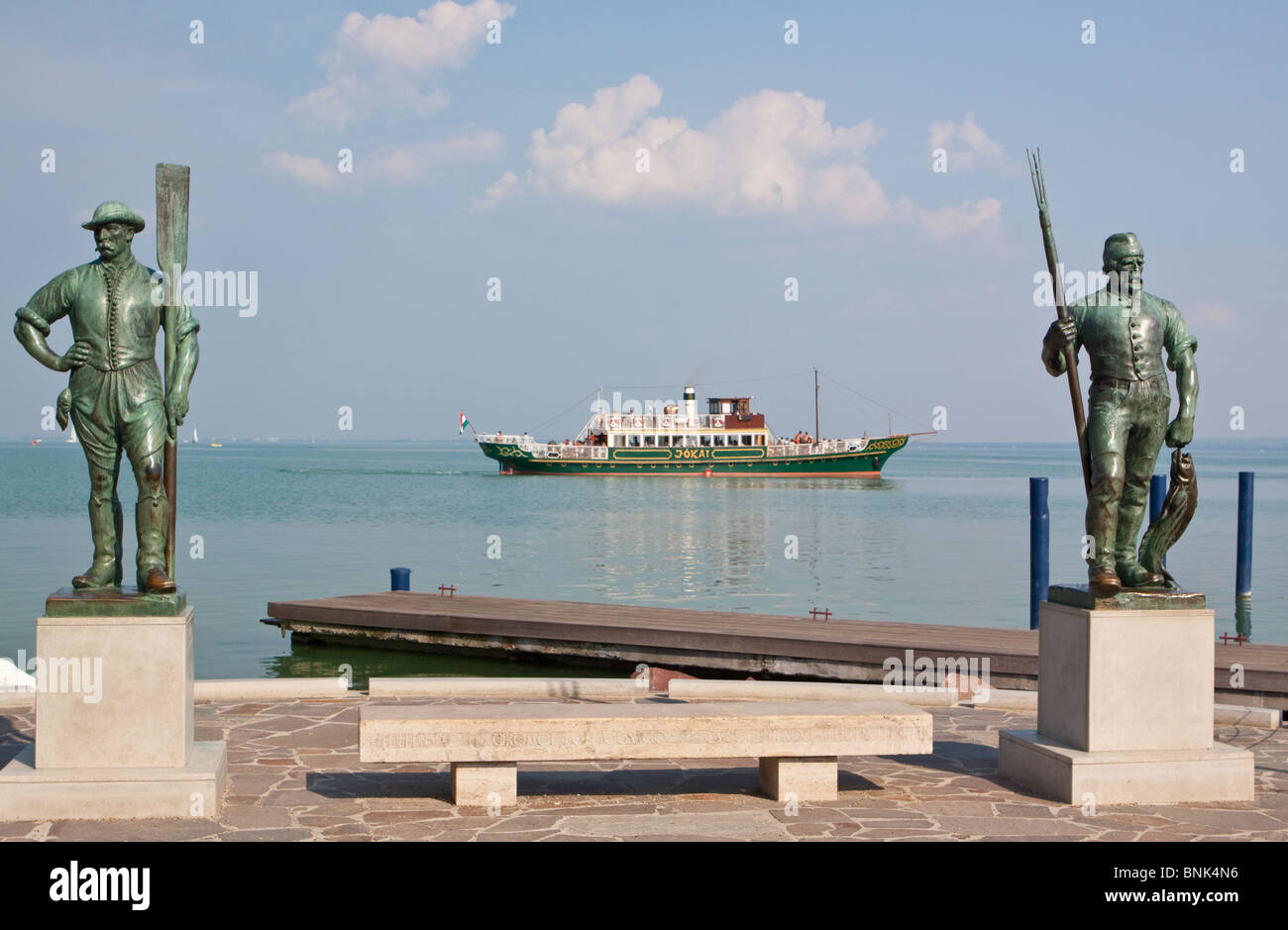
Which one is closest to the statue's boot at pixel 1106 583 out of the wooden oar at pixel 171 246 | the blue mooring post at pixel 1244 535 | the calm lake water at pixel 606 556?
the wooden oar at pixel 171 246

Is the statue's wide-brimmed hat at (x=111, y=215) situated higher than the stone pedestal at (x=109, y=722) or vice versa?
the statue's wide-brimmed hat at (x=111, y=215)

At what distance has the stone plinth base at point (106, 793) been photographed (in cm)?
584

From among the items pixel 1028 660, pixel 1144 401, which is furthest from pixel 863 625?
pixel 1144 401

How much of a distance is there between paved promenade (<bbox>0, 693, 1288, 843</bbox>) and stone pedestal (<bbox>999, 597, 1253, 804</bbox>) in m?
0.12

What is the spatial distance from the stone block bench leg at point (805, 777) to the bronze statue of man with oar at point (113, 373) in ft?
10.7

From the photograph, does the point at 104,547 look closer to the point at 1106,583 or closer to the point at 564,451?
the point at 1106,583

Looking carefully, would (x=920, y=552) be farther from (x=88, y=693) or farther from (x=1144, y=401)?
(x=88, y=693)

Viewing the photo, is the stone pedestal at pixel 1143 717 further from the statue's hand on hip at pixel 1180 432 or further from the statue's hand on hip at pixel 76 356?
the statue's hand on hip at pixel 76 356

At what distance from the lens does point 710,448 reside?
77375 mm

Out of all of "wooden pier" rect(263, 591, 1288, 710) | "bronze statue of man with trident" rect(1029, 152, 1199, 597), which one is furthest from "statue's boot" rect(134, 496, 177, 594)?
"wooden pier" rect(263, 591, 1288, 710)

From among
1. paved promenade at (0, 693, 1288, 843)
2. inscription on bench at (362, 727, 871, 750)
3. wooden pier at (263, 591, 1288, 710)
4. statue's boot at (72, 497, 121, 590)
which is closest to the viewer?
paved promenade at (0, 693, 1288, 843)

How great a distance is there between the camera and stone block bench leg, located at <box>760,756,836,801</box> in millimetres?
6512

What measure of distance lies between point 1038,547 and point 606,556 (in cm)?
1779

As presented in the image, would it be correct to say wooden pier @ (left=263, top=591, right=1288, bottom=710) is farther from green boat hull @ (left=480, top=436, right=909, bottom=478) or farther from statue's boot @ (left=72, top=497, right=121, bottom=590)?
green boat hull @ (left=480, top=436, right=909, bottom=478)
